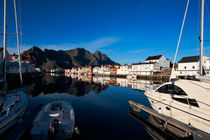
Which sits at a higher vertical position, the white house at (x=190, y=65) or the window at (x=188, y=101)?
the white house at (x=190, y=65)

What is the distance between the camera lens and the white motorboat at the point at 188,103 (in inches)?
325

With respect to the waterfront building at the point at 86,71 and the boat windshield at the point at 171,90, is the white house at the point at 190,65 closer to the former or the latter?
the boat windshield at the point at 171,90

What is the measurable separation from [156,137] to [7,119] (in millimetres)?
11571

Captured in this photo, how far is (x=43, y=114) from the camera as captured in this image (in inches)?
401

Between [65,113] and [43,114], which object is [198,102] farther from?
[43,114]

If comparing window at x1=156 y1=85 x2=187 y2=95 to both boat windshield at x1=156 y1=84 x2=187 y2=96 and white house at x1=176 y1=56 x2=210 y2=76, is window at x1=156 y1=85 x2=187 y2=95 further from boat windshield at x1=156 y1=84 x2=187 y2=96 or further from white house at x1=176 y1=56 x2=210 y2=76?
white house at x1=176 y1=56 x2=210 y2=76

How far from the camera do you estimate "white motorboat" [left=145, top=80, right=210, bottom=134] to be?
8.26 m

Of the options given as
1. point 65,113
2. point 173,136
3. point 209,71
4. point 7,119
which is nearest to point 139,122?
point 173,136

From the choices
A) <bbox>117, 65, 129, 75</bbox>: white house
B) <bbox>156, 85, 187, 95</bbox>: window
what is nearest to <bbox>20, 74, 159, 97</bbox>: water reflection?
<bbox>156, 85, 187, 95</bbox>: window

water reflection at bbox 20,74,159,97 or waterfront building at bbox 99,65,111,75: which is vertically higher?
waterfront building at bbox 99,65,111,75

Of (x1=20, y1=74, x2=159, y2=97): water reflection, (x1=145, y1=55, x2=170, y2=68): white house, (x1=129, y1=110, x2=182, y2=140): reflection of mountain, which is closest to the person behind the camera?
(x1=129, y1=110, x2=182, y2=140): reflection of mountain

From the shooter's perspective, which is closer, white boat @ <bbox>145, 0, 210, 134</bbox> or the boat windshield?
white boat @ <bbox>145, 0, 210, 134</bbox>

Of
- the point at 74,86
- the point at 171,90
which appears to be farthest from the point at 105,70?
the point at 171,90

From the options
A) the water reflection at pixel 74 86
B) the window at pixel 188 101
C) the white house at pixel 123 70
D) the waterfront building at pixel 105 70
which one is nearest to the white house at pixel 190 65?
the water reflection at pixel 74 86
